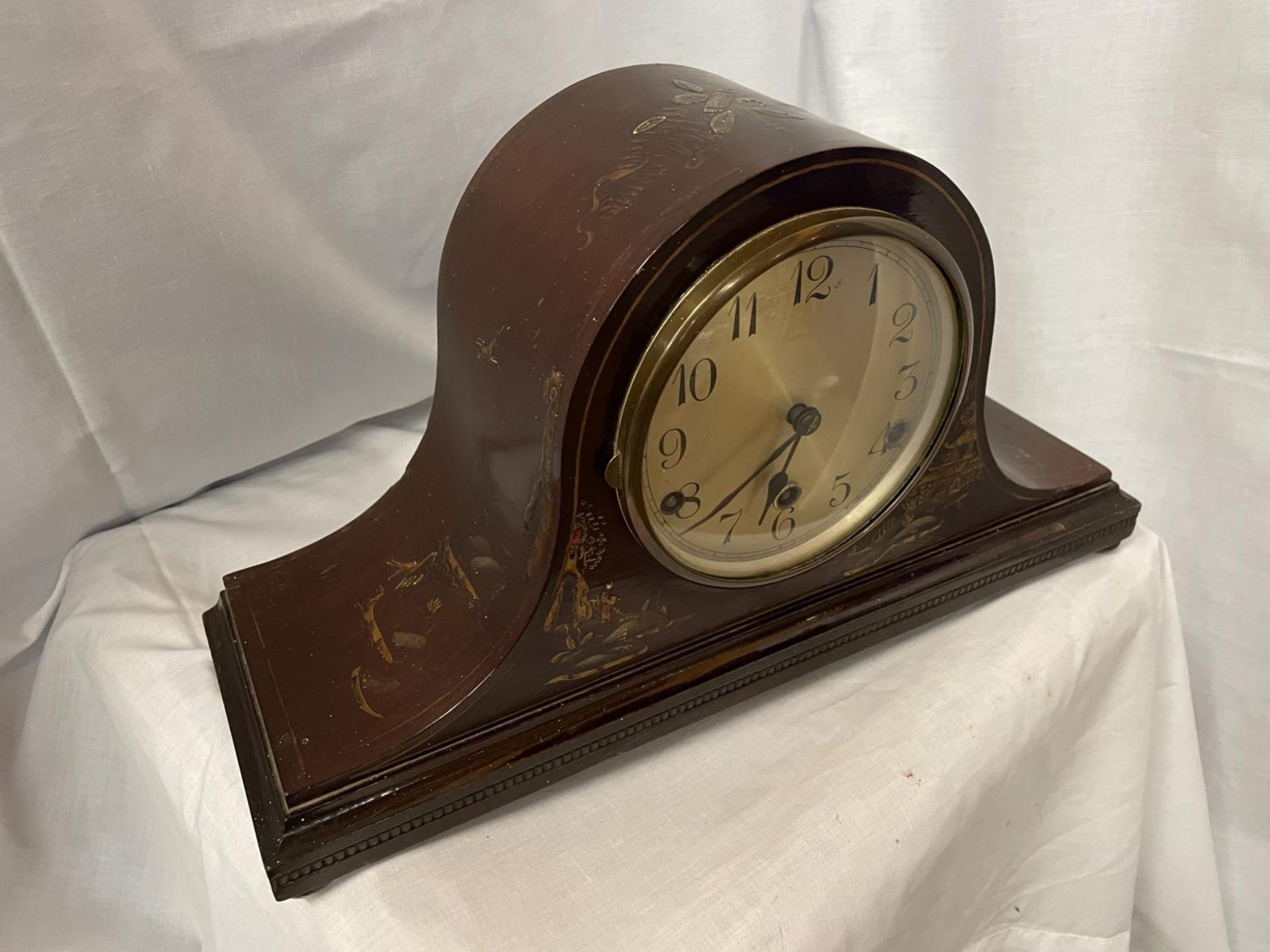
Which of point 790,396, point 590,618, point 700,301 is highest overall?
point 700,301

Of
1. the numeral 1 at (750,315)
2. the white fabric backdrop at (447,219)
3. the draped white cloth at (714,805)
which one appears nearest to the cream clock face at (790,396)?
the numeral 1 at (750,315)

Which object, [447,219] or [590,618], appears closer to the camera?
[590,618]

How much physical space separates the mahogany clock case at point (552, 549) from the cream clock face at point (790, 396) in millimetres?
20

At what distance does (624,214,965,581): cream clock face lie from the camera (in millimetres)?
681

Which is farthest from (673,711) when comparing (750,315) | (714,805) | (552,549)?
(750,315)

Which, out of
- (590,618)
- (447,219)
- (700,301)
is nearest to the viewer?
(700,301)

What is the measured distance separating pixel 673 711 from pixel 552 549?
20cm

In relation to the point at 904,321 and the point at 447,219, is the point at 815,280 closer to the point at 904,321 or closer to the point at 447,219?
the point at 904,321

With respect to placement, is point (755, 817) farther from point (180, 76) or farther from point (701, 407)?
point (180, 76)

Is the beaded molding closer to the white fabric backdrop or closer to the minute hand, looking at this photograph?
the minute hand

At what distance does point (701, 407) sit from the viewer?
2.35 feet

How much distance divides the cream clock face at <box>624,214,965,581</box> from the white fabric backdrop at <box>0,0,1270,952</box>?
1.74 ft

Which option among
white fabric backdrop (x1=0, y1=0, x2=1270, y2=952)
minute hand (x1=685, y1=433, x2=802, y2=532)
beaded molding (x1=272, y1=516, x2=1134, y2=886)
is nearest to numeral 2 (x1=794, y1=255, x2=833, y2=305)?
minute hand (x1=685, y1=433, x2=802, y2=532)

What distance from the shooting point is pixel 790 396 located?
2.48 feet
